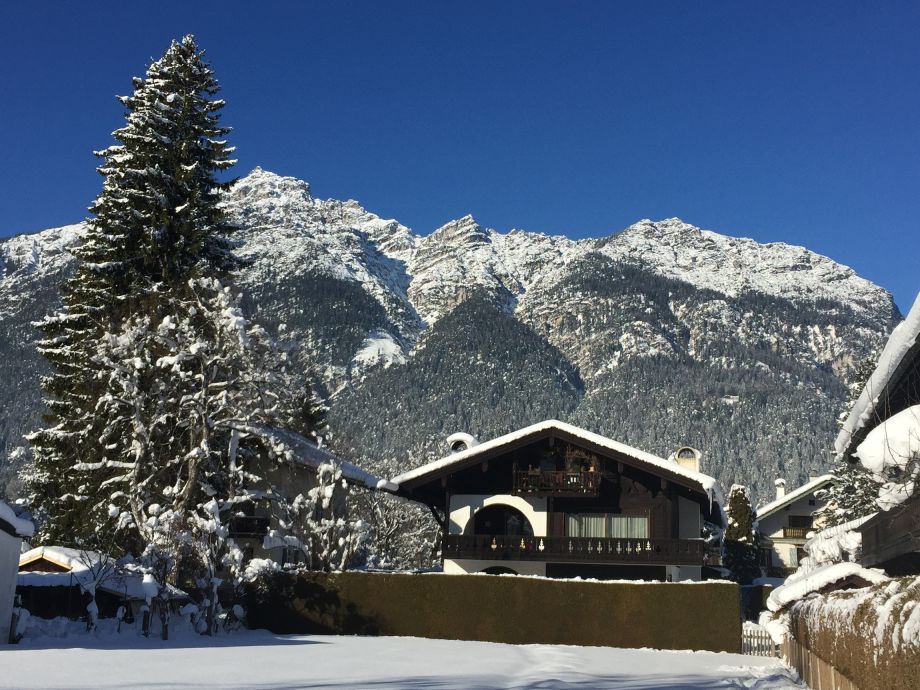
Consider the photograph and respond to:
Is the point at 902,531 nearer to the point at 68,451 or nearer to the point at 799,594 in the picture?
the point at 799,594

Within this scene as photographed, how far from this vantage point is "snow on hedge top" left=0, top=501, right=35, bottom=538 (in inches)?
810

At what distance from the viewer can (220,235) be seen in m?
36.9

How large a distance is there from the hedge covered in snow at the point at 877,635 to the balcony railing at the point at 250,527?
2916 centimetres

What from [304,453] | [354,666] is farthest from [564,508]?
[354,666]

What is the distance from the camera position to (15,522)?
21.1 meters

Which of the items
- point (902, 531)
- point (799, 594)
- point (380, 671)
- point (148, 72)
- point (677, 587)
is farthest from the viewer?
point (148, 72)

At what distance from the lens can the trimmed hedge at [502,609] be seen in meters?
29.2

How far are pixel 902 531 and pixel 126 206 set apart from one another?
30.8 m

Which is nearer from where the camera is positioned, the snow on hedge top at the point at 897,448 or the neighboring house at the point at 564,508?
the snow on hedge top at the point at 897,448

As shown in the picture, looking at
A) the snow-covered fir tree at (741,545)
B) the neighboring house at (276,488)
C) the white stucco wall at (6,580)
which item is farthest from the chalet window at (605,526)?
the snow-covered fir tree at (741,545)

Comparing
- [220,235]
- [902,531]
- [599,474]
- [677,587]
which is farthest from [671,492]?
[902,531]

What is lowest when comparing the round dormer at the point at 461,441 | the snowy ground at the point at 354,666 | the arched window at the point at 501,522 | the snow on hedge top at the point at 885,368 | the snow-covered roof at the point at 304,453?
the snowy ground at the point at 354,666

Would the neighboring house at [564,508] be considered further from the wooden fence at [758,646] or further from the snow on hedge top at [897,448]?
the snow on hedge top at [897,448]

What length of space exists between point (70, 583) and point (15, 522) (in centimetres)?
566
